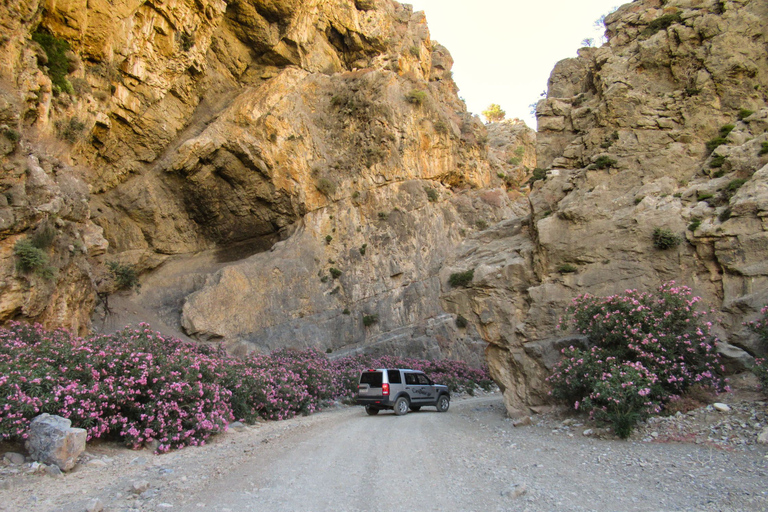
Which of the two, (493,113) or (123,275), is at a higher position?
(493,113)

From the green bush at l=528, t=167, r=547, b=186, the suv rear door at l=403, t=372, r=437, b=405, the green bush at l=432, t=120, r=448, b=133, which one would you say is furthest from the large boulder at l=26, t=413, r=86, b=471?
the green bush at l=432, t=120, r=448, b=133

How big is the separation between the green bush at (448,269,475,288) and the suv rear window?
14.1 ft

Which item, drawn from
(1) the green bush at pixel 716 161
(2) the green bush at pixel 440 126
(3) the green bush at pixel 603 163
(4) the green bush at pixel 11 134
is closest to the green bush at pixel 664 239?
(1) the green bush at pixel 716 161

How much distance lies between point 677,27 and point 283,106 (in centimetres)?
2647

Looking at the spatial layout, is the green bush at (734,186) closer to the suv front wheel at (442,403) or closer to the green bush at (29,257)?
the suv front wheel at (442,403)

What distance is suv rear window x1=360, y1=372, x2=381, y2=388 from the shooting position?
1607 cm

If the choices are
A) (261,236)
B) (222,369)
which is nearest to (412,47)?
(261,236)

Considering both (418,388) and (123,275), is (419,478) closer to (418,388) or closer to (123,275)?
(418,388)

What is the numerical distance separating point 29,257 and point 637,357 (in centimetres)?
1826

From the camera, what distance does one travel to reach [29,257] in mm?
15117

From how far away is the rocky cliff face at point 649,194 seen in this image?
33.9 ft

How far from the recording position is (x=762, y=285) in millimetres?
9320

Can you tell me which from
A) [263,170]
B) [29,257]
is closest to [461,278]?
[29,257]

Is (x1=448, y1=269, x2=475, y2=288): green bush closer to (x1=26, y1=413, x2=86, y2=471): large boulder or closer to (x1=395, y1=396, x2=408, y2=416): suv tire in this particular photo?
(x1=395, y1=396, x2=408, y2=416): suv tire
